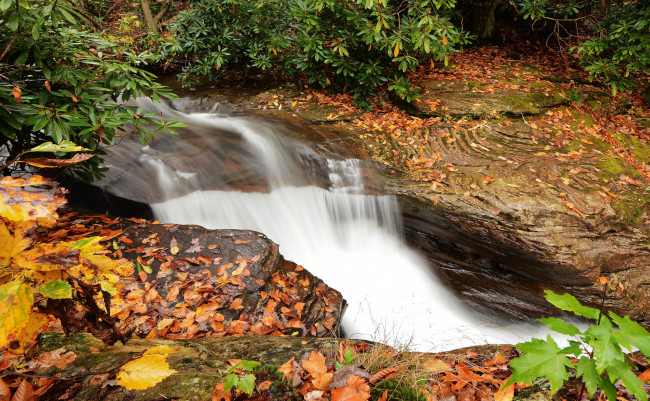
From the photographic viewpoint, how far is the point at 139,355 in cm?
179

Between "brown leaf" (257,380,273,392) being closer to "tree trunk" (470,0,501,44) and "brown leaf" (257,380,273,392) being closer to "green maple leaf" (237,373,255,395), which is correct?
"green maple leaf" (237,373,255,395)

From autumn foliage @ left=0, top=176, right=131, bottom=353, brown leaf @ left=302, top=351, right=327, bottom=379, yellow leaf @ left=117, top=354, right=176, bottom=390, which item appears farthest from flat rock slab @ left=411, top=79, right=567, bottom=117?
autumn foliage @ left=0, top=176, right=131, bottom=353

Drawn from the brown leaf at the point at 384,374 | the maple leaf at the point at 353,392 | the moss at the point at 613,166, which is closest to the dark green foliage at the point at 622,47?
the moss at the point at 613,166

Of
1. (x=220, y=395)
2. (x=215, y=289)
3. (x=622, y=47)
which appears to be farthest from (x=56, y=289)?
(x=622, y=47)

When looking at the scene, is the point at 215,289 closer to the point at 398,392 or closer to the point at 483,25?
the point at 398,392

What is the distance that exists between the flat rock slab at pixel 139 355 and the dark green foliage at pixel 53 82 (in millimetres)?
1797

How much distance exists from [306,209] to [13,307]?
4.29 metres

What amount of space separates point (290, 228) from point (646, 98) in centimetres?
757

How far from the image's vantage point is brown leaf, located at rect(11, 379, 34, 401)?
1408 mm

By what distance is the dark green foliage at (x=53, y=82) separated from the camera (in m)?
2.67

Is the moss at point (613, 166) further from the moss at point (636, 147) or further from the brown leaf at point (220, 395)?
the brown leaf at point (220, 395)

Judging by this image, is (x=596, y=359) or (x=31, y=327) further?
(x=31, y=327)

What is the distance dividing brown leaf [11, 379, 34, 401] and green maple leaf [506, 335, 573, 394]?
6.90 feet

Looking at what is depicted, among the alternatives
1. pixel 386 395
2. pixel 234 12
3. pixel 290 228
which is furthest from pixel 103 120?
pixel 234 12
